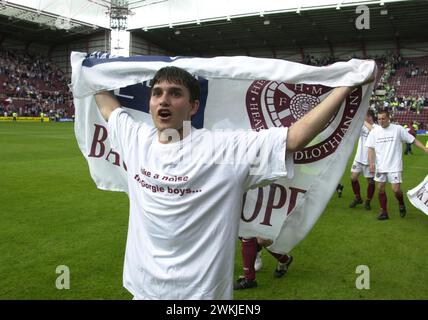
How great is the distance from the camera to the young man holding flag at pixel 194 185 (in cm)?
217

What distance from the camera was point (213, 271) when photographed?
219cm

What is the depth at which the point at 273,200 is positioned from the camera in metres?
2.91

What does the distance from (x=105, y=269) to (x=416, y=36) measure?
44.7 meters

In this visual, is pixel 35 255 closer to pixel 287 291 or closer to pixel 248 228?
pixel 287 291

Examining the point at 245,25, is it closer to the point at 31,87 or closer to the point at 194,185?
the point at 31,87

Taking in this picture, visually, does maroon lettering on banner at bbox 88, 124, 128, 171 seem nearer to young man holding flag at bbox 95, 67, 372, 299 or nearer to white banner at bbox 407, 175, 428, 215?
young man holding flag at bbox 95, 67, 372, 299

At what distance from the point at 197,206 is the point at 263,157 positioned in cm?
43

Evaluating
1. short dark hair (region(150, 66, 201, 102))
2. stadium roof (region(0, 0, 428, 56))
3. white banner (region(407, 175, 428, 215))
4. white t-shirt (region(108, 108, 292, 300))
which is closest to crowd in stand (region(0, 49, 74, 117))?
stadium roof (region(0, 0, 428, 56))

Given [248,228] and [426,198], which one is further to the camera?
[426,198]

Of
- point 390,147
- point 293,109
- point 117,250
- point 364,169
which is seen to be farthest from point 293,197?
point 364,169

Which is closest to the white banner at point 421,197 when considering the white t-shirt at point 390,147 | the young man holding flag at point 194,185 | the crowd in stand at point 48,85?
the white t-shirt at point 390,147

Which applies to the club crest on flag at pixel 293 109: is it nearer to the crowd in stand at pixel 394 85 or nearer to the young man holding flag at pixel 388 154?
the young man holding flag at pixel 388 154
